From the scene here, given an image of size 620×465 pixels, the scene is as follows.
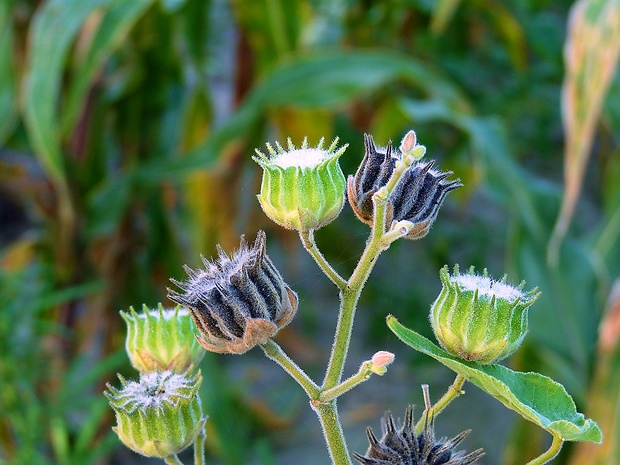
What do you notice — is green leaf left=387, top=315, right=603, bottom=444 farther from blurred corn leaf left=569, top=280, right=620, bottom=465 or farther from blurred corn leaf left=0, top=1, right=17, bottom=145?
blurred corn leaf left=0, top=1, right=17, bottom=145

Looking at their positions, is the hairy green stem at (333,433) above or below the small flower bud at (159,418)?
below

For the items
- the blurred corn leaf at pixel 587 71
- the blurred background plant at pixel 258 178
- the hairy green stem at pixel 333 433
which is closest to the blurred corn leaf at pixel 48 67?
the blurred background plant at pixel 258 178

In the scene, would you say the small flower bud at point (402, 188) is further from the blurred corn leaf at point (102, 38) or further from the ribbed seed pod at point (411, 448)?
the blurred corn leaf at point (102, 38)

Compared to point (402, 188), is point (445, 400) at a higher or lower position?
lower

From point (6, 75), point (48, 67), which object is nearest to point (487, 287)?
point (48, 67)

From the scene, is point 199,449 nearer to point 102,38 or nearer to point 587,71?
point 587,71

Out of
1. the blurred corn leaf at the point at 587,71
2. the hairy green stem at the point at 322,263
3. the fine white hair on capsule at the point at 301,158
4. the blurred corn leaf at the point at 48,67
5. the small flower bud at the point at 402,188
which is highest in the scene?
the blurred corn leaf at the point at 48,67

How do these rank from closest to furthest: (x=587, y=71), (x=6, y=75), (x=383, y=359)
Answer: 1. (x=383, y=359)
2. (x=587, y=71)
3. (x=6, y=75)
